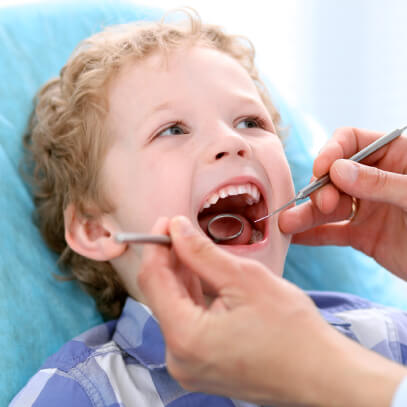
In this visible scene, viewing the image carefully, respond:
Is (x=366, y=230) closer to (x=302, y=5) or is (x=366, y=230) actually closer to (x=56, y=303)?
(x=56, y=303)

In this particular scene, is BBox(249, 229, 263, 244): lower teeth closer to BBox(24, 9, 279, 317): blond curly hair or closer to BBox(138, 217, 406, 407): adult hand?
BBox(24, 9, 279, 317): blond curly hair

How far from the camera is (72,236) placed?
1227 mm

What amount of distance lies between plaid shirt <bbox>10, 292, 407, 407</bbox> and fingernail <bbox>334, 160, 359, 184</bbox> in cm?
40

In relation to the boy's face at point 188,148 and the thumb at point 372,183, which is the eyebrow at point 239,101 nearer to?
the boy's face at point 188,148

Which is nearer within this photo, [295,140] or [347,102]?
[295,140]

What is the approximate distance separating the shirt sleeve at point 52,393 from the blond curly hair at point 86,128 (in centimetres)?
34

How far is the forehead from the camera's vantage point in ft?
3.68

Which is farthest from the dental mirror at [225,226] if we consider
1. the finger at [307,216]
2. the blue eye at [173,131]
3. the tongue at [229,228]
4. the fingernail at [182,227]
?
the fingernail at [182,227]

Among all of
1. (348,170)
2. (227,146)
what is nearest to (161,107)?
(227,146)

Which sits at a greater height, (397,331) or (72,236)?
(72,236)

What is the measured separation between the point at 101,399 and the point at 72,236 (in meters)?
0.40

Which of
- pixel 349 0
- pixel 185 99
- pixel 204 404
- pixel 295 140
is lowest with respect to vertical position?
pixel 204 404

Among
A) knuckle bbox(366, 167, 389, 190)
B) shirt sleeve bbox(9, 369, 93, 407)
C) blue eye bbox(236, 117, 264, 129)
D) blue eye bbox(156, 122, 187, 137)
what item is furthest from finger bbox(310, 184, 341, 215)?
shirt sleeve bbox(9, 369, 93, 407)

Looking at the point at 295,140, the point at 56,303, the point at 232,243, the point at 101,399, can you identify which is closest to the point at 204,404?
the point at 101,399
